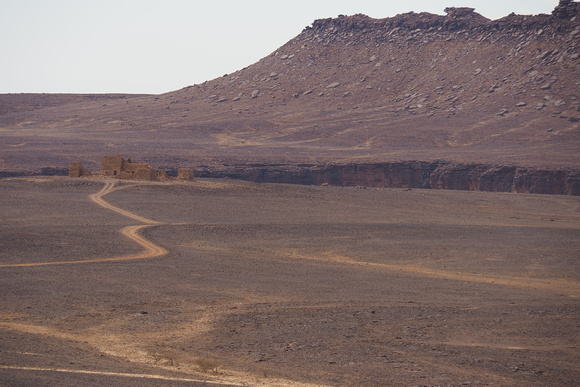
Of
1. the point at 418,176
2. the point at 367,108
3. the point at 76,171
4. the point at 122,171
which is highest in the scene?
the point at 367,108

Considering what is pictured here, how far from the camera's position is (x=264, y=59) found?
117562 mm

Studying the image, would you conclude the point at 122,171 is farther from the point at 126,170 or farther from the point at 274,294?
the point at 274,294

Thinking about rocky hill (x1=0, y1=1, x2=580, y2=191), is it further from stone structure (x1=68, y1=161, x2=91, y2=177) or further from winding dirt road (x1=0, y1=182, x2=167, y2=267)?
winding dirt road (x1=0, y1=182, x2=167, y2=267)

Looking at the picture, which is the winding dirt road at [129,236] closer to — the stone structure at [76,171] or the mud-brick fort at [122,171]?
the mud-brick fort at [122,171]

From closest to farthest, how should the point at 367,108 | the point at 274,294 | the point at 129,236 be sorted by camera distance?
1. the point at 274,294
2. the point at 129,236
3. the point at 367,108

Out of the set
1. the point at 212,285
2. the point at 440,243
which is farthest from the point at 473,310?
the point at 440,243

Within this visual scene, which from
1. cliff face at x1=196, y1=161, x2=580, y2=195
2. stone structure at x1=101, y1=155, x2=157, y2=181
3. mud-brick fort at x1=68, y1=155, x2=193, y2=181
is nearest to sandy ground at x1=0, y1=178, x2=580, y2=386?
stone structure at x1=101, y1=155, x2=157, y2=181

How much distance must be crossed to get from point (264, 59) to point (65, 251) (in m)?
95.7

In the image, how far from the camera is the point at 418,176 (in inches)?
2653

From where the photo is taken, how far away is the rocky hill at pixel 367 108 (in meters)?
73.1

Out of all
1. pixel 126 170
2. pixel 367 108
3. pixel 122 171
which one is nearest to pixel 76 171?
pixel 122 171

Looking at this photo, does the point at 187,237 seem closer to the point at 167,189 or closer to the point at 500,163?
the point at 167,189

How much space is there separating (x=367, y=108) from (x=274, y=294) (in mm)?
79909

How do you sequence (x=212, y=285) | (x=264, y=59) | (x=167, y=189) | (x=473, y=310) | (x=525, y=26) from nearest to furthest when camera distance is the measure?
(x=473, y=310) < (x=212, y=285) < (x=167, y=189) < (x=525, y=26) < (x=264, y=59)
